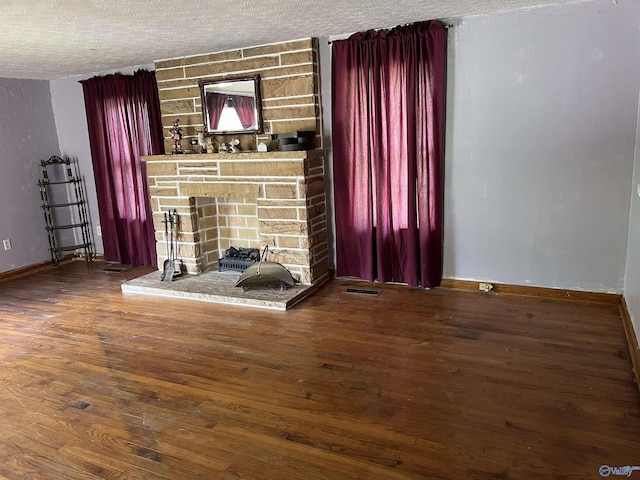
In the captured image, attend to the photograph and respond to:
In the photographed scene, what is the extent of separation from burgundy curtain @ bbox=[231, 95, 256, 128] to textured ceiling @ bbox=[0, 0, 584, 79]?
446mm

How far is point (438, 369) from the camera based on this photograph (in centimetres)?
272

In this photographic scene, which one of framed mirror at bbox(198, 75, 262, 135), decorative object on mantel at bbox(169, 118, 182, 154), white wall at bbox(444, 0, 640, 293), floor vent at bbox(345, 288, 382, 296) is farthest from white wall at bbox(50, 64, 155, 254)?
white wall at bbox(444, 0, 640, 293)

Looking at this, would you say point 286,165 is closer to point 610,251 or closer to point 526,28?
point 526,28

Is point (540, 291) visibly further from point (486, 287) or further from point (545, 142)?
point (545, 142)

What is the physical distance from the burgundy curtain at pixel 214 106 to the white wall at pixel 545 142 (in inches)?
81.5

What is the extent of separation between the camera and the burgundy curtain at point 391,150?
12.3 feet

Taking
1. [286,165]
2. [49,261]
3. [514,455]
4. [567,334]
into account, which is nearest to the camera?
[514,455]

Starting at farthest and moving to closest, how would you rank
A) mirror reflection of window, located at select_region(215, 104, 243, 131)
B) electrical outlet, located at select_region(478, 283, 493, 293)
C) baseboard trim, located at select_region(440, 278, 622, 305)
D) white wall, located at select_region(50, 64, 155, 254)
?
Answer: white wall, located at select_region(50, 64, 155, 254) → mirror reflection of window, located at select_region(215, 104, 243, 131) → electrical outlet, located at select_region(478, 283, 493, 293) → baseboard trim, located at select_region(440, 278, 622, 305)

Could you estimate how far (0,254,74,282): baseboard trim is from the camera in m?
5.15

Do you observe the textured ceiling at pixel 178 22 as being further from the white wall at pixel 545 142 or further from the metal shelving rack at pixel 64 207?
the metal shelving rack at pixel 64 207

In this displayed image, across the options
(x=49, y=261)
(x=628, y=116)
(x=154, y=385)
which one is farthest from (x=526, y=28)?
(x=49, y=261)

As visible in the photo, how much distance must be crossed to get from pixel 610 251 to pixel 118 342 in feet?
11.5

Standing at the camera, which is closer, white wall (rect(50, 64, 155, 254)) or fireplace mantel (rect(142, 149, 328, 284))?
fireplace mantel (rect(142, 149, 328, 284))

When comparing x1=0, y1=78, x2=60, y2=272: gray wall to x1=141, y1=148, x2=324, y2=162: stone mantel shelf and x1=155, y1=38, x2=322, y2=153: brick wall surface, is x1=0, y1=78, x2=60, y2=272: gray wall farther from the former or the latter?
x1=141, y1=148, x2=324, y2=162: stone mantel shelf
